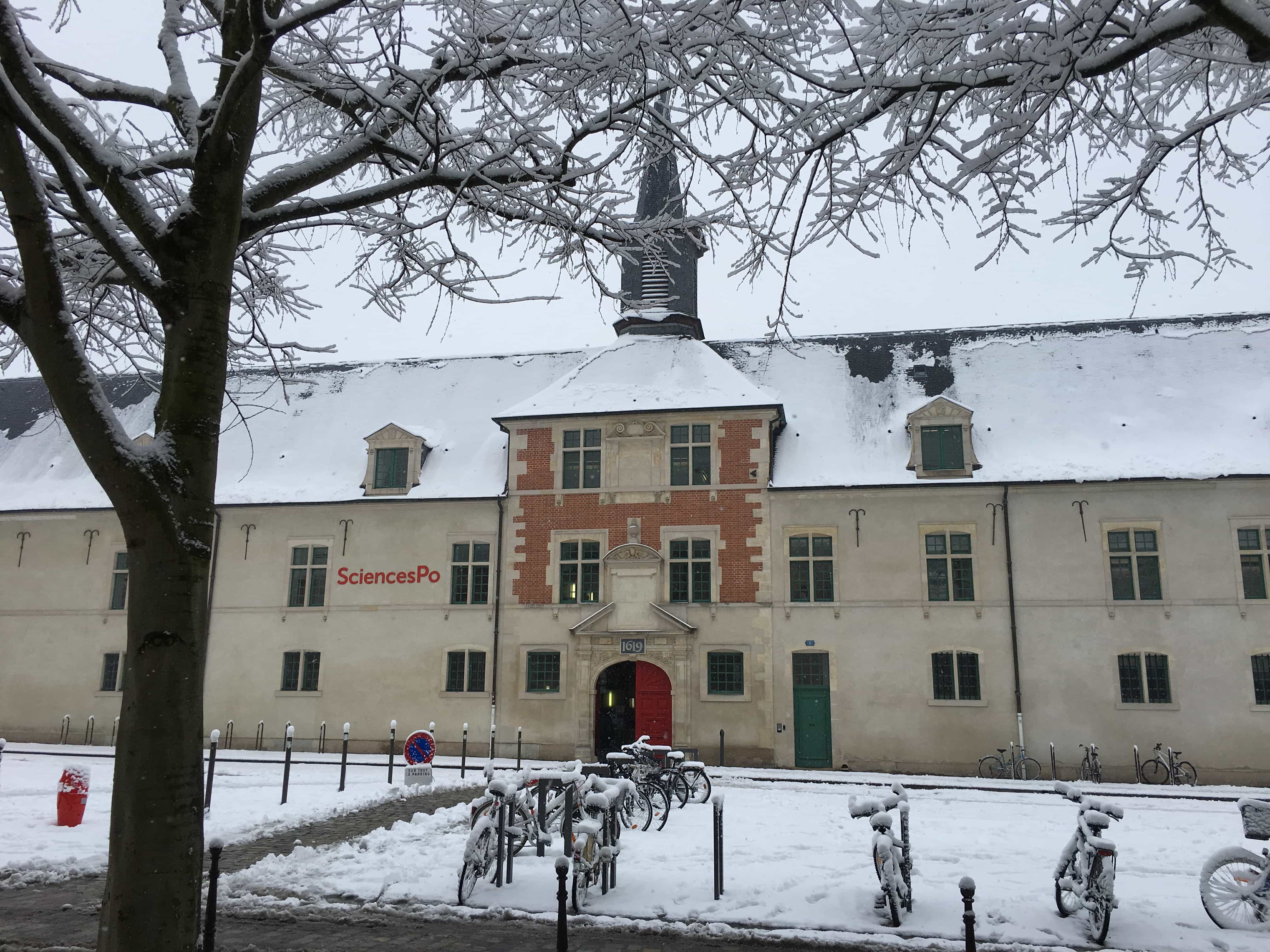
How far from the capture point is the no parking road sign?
51.7 ft

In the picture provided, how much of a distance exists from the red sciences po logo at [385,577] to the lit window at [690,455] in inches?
280

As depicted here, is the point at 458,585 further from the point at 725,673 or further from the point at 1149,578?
the point at 1149,578

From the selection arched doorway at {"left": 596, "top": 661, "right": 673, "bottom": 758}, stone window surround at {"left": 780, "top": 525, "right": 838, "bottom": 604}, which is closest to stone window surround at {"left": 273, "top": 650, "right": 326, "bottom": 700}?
arched doorway at {"left": 596, "top": 661, "right": 673, "bottom": 758}

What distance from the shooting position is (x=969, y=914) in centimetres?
685

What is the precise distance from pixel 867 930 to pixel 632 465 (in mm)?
17569

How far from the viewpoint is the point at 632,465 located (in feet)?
82.0

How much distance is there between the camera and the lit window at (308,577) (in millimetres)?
26328

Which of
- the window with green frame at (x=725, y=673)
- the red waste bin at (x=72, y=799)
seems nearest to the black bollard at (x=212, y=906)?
the red waste bin at (x=72, y=799)

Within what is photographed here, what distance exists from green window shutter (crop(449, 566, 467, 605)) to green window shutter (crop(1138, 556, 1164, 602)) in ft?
55.3

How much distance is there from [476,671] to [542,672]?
183cm

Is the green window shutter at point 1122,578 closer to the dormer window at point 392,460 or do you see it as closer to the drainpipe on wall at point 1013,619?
the drainpipe on wall at point 1013,619

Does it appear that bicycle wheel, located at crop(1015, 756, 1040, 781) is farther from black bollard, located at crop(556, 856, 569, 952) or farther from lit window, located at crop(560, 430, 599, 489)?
black bollard, located at crop(556, 856, 569, 952)

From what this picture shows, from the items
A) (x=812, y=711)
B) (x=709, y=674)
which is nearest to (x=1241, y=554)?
(x=812, y=711)

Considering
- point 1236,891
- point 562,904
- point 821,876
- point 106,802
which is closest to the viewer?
point 562,904
